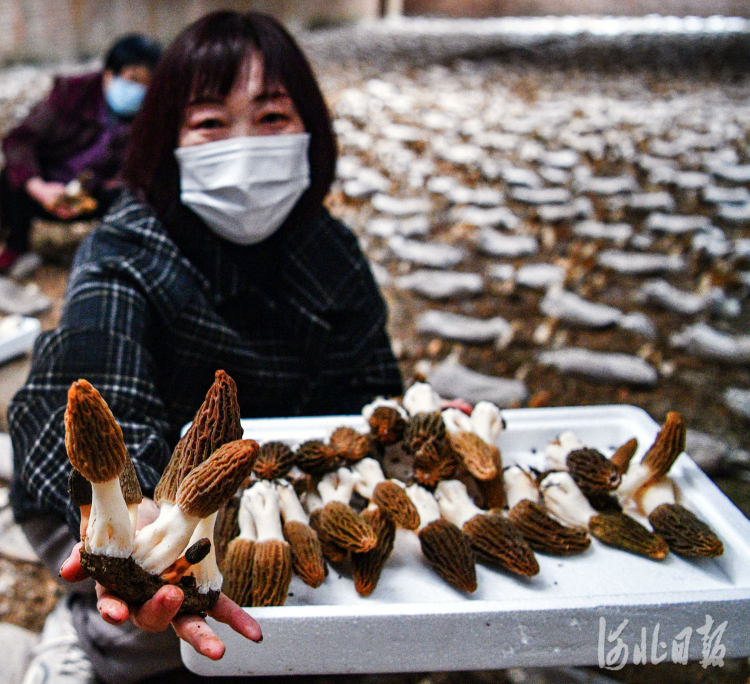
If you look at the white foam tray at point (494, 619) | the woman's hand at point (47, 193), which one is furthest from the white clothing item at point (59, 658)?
the woman's hand at point (47, 193)

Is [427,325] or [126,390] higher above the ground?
[126,390]

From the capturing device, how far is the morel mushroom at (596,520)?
924 millimetres

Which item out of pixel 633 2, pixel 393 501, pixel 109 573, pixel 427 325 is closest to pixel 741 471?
pixel 393 501

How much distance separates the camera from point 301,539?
899 millimetres

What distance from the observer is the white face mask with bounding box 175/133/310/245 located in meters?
1.24

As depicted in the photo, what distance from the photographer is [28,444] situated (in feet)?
3.36

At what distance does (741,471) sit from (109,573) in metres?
1.43

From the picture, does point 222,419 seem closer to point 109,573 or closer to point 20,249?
point 109,573

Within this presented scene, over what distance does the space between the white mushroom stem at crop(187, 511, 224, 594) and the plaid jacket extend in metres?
0.27

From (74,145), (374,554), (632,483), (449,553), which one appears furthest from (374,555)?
(74,145)

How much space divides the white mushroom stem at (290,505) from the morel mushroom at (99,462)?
35 cm

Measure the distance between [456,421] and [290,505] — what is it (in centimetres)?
31

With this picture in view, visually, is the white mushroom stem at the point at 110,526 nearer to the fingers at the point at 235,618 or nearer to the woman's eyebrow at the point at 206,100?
the fingers at the point at 235,618

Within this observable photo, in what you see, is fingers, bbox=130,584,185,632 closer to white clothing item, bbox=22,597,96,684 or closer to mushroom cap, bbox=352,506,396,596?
mushroom cap, bbox=352,506,396,596
